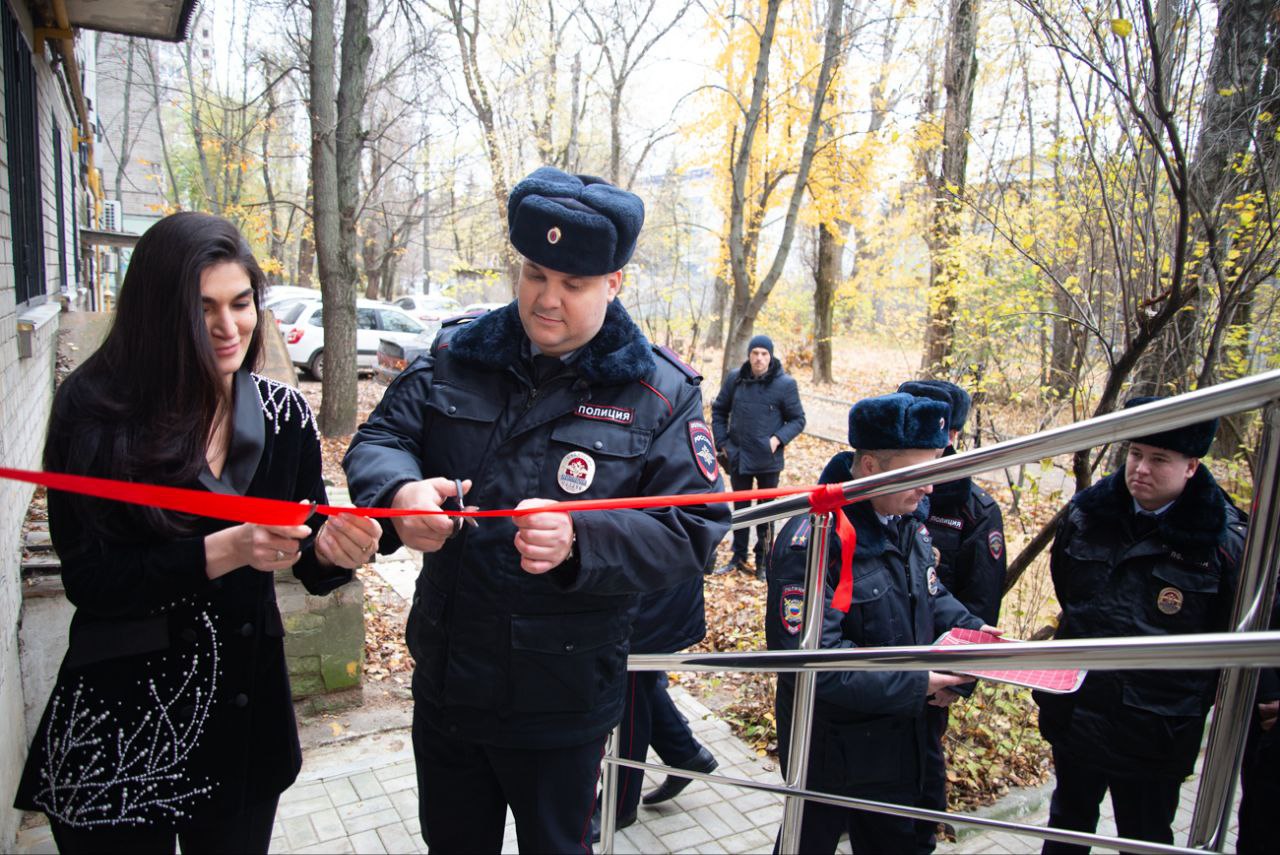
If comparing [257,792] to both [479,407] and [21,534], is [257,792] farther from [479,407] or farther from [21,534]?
[21,534]

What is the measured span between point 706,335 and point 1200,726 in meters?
25.3

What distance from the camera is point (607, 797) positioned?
9.22 feet

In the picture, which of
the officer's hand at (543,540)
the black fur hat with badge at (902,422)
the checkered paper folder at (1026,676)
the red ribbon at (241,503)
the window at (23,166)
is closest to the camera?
the red ribbon at (241,503)

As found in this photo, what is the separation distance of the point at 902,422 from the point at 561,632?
1.25m

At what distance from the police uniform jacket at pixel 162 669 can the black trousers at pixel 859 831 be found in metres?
1.60

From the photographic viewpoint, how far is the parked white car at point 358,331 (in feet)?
56.0

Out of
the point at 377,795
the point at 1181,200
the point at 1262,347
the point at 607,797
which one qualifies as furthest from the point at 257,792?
the point at 1262,347

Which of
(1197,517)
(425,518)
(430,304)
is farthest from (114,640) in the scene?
(430,304)

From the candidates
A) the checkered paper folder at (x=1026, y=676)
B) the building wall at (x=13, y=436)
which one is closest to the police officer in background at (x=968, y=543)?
the checkered paper folder at (x=1026, y=676)

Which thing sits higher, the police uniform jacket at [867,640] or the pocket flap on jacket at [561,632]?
the pocket flap on jacket at [561,632]

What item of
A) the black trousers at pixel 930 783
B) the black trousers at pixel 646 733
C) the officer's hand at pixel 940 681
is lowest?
the black trousers at pixel 646 733

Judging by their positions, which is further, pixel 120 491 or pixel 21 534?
pixel 21 534

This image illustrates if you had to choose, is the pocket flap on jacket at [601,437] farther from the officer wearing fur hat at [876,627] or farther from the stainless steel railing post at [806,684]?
the officer wearing fur hat at [876,627]

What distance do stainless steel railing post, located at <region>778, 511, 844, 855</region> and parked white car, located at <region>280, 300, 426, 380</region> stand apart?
15.2 m
